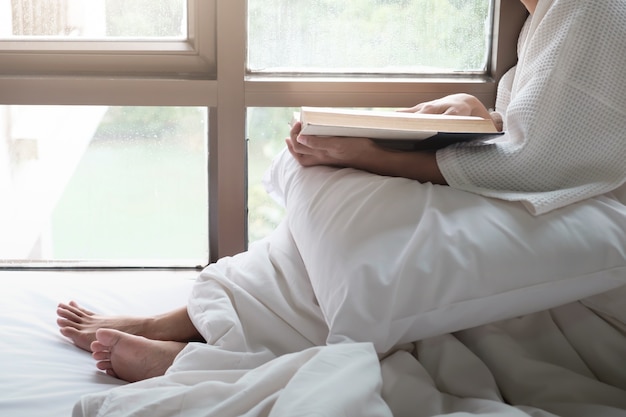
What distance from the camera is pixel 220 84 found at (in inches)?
63.8

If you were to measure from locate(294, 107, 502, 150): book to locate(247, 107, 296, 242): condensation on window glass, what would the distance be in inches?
22.1

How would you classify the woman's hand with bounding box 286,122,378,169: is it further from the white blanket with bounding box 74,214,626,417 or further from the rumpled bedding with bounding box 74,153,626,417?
the white blanket with bounding box 74,214,626,417

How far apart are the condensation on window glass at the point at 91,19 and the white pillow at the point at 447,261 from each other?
79 centimetres

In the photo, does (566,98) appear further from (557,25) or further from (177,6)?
(177,6)

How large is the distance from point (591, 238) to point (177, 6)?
1.05 m

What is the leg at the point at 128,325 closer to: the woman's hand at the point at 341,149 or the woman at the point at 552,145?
the woman at the point at 552,145

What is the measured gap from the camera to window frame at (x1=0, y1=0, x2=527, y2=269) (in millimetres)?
1612

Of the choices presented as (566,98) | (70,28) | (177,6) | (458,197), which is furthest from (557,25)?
(70,28)

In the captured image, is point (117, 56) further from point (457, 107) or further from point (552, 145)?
point (552, 145)

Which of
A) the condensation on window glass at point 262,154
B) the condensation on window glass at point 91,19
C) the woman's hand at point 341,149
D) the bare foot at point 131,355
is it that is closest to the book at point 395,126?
the woman's hand at point 341,149

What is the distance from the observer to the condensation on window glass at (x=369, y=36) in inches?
66.1

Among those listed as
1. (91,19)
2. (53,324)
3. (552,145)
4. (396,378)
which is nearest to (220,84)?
(91,19)

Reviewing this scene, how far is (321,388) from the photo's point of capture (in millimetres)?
805

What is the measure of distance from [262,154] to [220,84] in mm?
207
